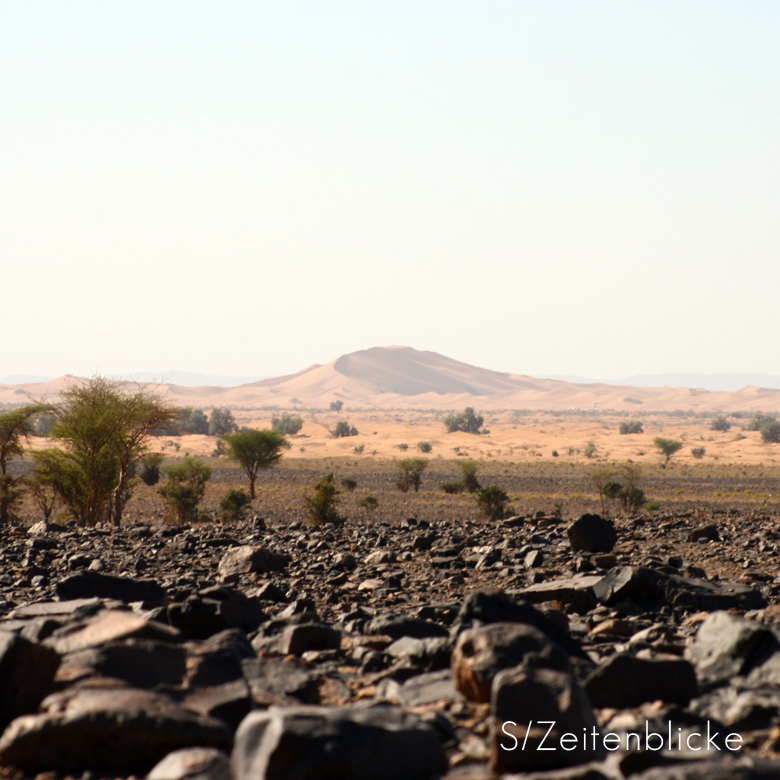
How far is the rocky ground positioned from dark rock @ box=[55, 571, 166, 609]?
0.07 ft

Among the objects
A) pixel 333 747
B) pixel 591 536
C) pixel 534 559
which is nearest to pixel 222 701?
pixel 333 747

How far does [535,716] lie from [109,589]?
708 cm

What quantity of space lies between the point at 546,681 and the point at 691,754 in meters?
0.86

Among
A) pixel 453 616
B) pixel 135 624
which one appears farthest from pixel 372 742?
pixel 453 616

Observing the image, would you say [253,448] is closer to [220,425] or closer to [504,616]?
[504,616]

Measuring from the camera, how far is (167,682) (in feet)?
18.3

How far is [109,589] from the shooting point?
33.2 ft

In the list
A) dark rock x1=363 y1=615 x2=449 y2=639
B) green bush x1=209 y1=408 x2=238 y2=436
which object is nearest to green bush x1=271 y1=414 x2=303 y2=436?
green bush x1=209 y1=408 x2=238 y2=436

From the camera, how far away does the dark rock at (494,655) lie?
211 inches

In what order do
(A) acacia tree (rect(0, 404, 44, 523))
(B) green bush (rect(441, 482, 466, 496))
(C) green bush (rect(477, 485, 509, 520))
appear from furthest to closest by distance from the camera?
(B) green bush (rect(441, 482, 466, 496)) < (C) green bush (rect(477, 485, 509, 520)) < (A) acacia tree (rect(0, 404, 44, 523))

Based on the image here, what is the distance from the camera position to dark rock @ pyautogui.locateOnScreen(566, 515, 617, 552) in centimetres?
1495

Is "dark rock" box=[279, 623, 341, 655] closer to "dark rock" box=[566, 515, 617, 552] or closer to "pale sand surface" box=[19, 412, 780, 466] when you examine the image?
"dark rock" box=[566, 515, 617, 552]

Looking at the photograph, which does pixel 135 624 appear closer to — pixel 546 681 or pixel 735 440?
pixel 546 681

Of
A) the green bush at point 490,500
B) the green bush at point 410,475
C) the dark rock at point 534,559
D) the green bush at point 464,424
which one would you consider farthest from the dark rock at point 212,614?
the green bush at point 464,424
